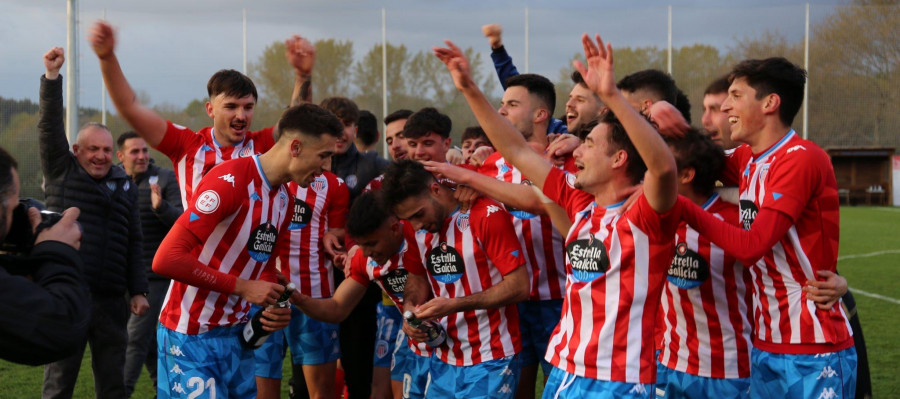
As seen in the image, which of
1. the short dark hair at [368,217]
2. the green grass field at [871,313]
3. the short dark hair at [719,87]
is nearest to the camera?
the short dark hair at [368,217]

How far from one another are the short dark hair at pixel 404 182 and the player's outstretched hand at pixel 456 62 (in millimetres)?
720

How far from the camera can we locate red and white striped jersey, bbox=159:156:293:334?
3.93 m

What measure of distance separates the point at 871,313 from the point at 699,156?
787 cm

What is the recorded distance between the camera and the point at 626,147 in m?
3.17

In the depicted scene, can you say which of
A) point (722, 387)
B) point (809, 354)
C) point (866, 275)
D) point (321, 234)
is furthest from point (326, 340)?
point (866, 275)

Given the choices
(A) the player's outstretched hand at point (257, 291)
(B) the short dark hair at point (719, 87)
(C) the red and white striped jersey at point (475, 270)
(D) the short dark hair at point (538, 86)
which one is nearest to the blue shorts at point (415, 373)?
(C) the red and white striped jersey at point (475, 270)

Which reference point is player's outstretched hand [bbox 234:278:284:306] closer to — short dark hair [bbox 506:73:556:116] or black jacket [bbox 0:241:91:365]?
black jacket [bbox 0:241:91:365]

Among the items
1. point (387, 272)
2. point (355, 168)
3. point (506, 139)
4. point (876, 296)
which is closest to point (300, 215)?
point (355, 168)

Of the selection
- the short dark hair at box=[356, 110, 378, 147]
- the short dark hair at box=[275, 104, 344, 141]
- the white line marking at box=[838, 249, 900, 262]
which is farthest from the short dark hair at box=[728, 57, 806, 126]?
the white line marking at box=[838, 249, 900, 262]

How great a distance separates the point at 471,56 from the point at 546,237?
84.8 feet

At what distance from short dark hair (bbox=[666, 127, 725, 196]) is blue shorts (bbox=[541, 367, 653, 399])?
1074 mm

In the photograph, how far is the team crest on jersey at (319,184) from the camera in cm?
589

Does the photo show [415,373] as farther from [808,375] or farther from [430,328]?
[808,375]

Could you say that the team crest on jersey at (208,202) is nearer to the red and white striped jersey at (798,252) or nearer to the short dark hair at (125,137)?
the red and white striped jersey at (798,252)
